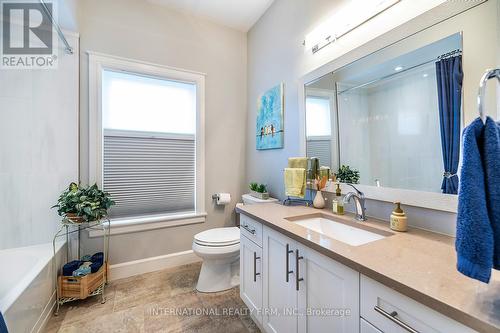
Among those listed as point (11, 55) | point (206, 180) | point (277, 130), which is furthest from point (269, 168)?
point (11, 55)

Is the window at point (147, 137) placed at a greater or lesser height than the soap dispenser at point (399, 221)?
greater

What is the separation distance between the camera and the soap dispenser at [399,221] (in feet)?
3.37

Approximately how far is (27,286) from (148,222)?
100 centimetres

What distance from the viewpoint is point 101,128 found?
208 cm

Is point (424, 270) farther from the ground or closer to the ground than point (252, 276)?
farther from the ground

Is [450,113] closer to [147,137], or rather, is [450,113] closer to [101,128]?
[147,137]

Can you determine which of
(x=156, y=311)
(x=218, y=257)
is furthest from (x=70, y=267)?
(x=218, y=257)

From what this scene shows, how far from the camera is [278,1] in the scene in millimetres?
2127

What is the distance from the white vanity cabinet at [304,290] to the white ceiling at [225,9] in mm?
2282

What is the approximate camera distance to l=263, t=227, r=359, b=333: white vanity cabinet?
2.63 feet

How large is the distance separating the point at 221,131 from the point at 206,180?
0.62 metres

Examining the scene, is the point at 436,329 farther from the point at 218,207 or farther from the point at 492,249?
the point at 218,207

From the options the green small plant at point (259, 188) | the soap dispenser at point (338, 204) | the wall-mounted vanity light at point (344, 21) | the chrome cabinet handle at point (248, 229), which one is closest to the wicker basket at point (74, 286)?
the chrome cabinet handle at point (248, 229)

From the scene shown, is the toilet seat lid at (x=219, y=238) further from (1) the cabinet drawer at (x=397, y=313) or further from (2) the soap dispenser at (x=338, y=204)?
(1) the cabinet drawer at (x=397, y=313)
